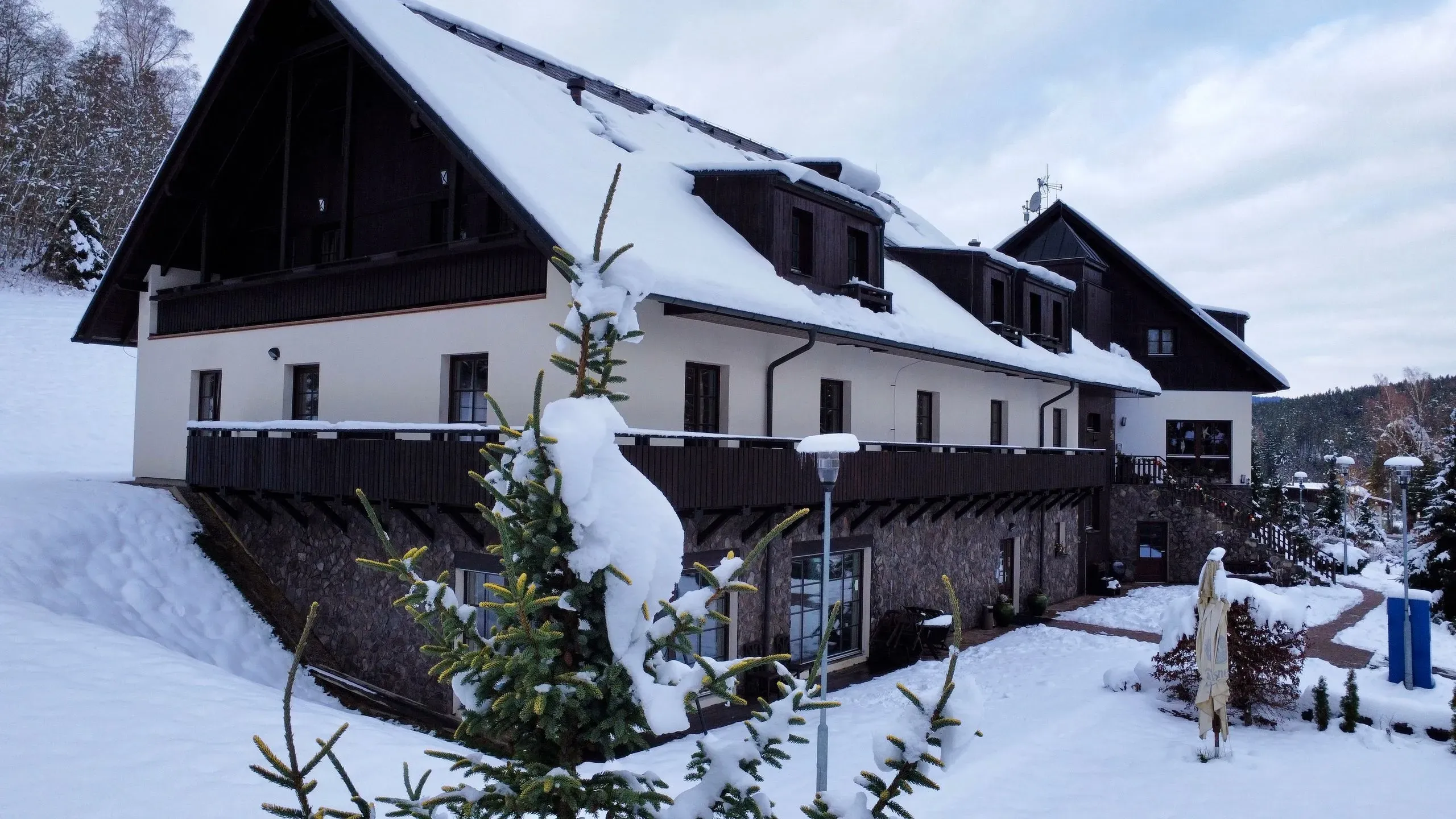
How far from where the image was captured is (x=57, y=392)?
29797mm

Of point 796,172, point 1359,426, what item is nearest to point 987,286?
point 796,172

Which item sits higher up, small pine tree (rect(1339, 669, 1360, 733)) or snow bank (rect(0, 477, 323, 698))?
snow bank (rect(0, 477, 323, 698))

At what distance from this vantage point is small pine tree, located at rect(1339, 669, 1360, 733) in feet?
41.7

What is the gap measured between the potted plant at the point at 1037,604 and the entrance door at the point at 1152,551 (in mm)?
7982

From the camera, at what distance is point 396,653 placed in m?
13.3

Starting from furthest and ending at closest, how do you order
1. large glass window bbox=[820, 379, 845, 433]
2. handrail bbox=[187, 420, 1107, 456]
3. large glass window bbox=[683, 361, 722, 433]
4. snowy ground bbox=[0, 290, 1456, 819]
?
large glass window bbox=[820, 379, 845, 433], large glass window bbox=[683, 361, 722, 433], handrail bbox=[187, 420, 1107, 456], snowy ground bbox=[0, 290, 1456, 819]

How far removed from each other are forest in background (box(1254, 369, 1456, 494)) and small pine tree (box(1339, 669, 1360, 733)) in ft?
132

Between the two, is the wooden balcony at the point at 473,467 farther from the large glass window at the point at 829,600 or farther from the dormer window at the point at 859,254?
the dormer window at the point at 859,254

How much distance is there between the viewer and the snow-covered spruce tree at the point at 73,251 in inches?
1581

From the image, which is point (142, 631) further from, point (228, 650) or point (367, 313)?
point (367, 313)

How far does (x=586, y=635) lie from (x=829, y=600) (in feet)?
44.4

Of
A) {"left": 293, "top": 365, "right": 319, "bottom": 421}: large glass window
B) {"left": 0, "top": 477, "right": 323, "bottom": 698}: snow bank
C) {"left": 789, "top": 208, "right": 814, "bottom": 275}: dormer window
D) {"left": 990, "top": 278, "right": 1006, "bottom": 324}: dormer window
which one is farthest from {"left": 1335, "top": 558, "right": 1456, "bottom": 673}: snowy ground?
{"left": 293, "top": 365, "right": 319, "bottom": 421}: large glass window

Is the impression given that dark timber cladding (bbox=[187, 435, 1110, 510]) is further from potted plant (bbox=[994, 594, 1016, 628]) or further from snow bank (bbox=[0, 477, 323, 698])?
potted plant (bbox=[994, 594, 1016, 628])

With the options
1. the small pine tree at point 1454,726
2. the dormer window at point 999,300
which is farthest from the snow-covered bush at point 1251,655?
the dormer window at point 999,300
